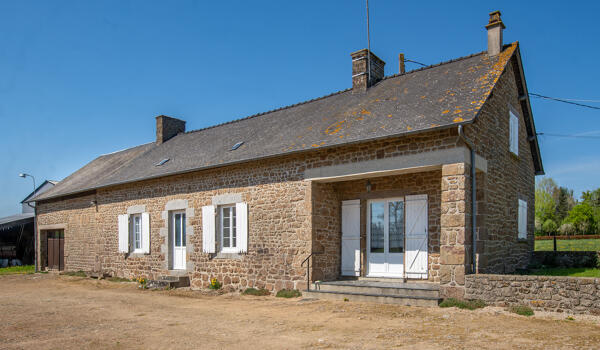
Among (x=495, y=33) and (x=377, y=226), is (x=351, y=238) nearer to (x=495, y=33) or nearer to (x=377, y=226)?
(x=377, y=226)

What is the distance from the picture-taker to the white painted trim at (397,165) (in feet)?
26.6

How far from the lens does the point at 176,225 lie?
13203 millimetres

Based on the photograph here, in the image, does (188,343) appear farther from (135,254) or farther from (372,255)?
(135,254)

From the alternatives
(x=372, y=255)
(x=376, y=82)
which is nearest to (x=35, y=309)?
(x=372, y=255)

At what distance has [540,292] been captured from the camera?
22.8 ft

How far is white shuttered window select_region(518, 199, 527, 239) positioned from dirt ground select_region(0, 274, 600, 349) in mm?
5216

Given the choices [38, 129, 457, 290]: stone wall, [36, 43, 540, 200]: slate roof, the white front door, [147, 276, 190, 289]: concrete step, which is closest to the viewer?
[36, 43, 540, 200]: slate roof

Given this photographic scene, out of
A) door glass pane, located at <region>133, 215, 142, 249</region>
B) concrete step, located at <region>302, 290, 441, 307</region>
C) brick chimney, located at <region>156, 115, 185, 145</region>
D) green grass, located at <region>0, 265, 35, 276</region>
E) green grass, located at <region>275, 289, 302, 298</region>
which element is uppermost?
brick chimney, located at <region>156, 115, 185, 145</region>

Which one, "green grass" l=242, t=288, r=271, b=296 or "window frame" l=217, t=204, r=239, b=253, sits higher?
"window frame" l=217, t=204, r=239, b=253

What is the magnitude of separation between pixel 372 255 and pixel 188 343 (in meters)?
5.34

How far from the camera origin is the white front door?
1302 centimetres

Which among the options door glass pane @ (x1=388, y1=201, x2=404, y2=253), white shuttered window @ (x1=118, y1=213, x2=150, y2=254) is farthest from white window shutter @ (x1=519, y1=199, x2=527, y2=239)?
white shuttered window @ (x1=118, y1=213, x2=150, y2=254)

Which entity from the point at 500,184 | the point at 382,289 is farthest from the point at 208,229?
the point at 500,184

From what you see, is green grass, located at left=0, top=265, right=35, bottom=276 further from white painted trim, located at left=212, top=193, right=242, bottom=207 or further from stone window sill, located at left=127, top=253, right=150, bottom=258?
white painted trim, located at left=212, top=193, right=242, bottom=207
